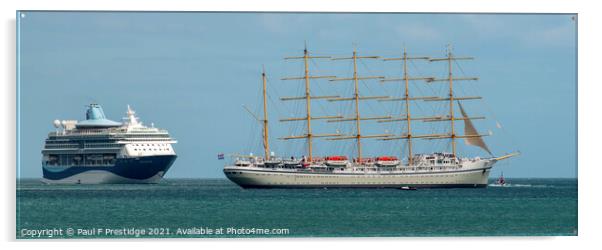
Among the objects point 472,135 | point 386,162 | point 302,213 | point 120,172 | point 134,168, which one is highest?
point 472,135

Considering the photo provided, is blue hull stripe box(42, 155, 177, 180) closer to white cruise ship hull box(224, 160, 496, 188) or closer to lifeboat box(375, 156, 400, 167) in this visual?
white cruise ship hull box(224, 160, 496, 188)

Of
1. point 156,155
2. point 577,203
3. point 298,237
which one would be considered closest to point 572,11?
point 577,203

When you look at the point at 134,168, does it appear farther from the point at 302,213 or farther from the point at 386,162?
the point at 302,213

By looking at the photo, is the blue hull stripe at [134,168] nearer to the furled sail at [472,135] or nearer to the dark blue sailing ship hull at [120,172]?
the dark blue sailing ship hull at [120,172]

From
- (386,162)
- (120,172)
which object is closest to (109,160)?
(120,172)

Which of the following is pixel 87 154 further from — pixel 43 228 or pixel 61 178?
pixel 43 228

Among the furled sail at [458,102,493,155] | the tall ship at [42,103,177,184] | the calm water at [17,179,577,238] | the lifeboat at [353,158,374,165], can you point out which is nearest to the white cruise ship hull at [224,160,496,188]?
the lifeboat at [353,158,374,165]
